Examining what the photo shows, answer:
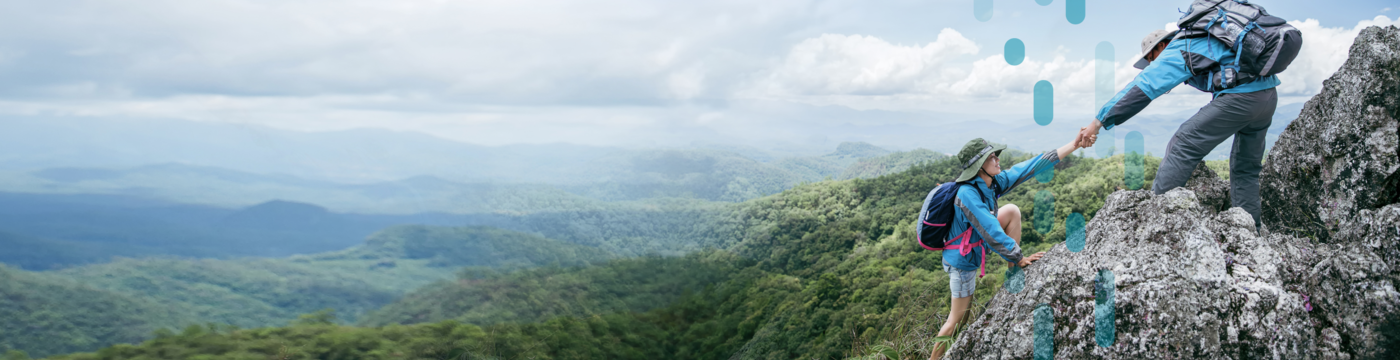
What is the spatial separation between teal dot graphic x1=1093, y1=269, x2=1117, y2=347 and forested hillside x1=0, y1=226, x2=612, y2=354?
1444 cm

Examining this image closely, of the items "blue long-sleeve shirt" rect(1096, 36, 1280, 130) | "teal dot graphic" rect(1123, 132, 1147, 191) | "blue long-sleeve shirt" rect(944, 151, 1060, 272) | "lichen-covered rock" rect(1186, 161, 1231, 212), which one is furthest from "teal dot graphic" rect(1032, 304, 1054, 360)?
"lichen-covered rock" rect(1186, 161, 1231, 212)

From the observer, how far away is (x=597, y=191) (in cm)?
3269

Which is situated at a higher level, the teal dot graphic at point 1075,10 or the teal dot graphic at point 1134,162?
the teal dot graphic at point 1075,10

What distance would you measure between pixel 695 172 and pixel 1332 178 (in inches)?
1586

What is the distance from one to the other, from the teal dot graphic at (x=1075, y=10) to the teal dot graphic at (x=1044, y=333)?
2463mm

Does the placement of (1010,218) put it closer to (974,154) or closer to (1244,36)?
(974,154)

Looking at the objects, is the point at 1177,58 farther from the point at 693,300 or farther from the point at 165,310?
the point at 693,300

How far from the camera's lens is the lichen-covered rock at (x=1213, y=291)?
339 cm

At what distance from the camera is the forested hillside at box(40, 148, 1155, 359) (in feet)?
37.5

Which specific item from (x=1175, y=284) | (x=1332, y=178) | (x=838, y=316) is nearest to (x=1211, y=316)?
(x=1175, y=284)

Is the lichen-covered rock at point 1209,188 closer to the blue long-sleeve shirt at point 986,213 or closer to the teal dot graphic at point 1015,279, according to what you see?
the blue long-sleeve shirt at point 986,213

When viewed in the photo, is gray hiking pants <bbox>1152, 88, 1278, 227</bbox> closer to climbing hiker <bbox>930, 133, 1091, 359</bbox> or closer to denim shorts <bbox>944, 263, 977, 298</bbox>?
climbing hiker <bbox>930, 133, 1091, 359</bbox>

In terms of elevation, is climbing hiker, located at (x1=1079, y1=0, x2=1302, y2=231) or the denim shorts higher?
climbing hiker, located at (x1=1079, y1=0, x2=1302, y2=231)

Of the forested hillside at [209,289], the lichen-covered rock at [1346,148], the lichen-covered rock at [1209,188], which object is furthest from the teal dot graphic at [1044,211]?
the forested hillside at [209,289]
